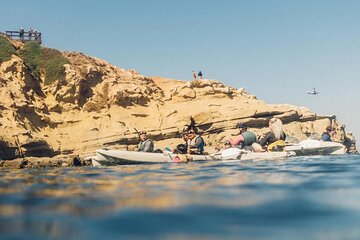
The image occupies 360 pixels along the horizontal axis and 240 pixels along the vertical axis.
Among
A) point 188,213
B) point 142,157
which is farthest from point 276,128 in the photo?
point 188,213

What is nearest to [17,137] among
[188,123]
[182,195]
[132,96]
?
[132,96]

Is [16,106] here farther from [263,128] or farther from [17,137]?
[263,128]

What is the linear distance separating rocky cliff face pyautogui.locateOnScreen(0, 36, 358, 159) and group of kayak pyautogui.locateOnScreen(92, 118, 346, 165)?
9.17 m

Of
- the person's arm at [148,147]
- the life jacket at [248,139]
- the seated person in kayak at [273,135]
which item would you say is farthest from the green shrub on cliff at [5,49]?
the seated person in kayak at [273,135]

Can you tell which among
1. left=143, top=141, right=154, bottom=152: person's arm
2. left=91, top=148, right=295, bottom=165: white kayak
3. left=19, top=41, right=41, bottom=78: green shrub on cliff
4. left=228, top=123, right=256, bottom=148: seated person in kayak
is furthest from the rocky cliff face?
left=228, top=123, right=256, bottom=148: seated person in kayak

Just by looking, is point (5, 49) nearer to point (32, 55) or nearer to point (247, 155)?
point (32, 55)

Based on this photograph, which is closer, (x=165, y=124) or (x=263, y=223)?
(x=263, y=223)

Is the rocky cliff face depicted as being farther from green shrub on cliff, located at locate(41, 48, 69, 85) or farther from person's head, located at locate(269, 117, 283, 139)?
person's head, located at locate(269, 117, 283, 139)

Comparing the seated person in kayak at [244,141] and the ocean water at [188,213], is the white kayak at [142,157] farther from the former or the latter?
the ocean water at [188,213]

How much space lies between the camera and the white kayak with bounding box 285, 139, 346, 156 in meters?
16.7

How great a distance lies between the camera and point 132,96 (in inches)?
1116

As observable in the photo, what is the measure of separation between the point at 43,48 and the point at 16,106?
7178 millimetres

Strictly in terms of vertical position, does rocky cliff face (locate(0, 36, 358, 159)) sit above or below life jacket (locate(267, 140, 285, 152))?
above

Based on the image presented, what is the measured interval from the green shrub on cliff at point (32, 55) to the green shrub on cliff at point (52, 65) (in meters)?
0.37
